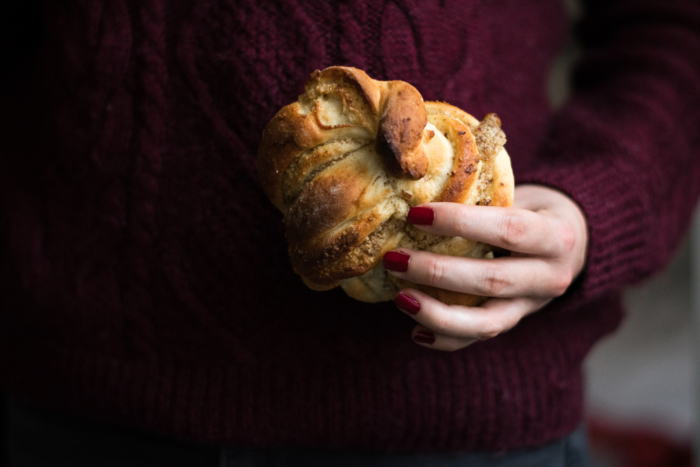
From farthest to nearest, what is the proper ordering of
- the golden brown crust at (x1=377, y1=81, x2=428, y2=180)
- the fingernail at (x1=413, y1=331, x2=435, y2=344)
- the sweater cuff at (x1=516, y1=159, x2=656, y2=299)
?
the sweater cuff at (x1=516, y1=159, x2=656, y2=299), the fingernail at (x1=413, y1=331, x2=435, y2=344), the golden brown crust at (x1=377, y1=81, x2=428, y2=180)

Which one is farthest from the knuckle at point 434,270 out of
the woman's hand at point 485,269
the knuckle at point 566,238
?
the knuckle at point 566,238

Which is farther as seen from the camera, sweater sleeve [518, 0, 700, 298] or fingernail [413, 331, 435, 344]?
sweater sleeve [518, 0, 700, 298]

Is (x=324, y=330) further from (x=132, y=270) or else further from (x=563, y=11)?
(x=563, y=11)

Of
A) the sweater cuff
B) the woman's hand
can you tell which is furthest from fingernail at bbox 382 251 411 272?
the sweater cuff

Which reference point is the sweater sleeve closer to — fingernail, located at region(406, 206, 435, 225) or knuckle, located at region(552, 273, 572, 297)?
knuckle, located at region(552, 273, 572, 297)

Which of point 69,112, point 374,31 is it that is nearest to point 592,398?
point 374,31

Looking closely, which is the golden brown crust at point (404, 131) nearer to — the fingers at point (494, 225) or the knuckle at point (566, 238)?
the fingers at point (494, 225)

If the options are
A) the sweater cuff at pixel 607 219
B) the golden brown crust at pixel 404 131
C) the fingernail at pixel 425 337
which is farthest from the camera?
the sweater cuff at pixel 607 219
